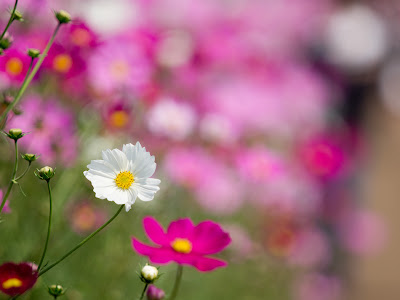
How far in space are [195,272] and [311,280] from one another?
73 cm

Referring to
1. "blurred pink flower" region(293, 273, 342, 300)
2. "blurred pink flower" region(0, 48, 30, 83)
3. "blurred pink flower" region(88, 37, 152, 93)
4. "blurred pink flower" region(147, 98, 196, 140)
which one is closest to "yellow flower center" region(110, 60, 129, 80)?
"blurred pink flower" region(88, 37, 152, 93)

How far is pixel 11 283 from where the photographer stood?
0.43 m

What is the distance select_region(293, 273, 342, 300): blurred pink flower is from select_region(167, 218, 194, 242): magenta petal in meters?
1.38

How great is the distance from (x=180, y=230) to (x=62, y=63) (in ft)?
0.90

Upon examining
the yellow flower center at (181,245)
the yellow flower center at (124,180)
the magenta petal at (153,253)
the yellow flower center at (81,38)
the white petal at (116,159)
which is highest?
the yellow flower center at (81,38)

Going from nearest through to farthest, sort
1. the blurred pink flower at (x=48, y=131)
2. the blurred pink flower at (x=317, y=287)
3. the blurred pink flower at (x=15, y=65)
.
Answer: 1. the blurred pink flower at (x=15, y=65)
2. the blurred pink flower at (x=48, y=131)
3. the blurred pink flower at (x=317, y=287)

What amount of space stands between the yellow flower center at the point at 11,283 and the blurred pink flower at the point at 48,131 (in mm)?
326

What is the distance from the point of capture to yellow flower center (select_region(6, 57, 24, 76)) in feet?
2.09

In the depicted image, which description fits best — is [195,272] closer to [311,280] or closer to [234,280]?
[234,280]

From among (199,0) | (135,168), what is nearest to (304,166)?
(199,0)

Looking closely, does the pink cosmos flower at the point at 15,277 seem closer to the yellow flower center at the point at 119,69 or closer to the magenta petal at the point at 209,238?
the magenta petal at the point at 209,238

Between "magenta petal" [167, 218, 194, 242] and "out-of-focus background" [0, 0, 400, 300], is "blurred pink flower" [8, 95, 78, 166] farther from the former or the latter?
"magenta petal" [167, 218, 194, 242]

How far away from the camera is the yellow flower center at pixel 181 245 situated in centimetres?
49

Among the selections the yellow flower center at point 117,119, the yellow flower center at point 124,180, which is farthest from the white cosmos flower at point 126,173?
the yellow flower center at point 117,119
